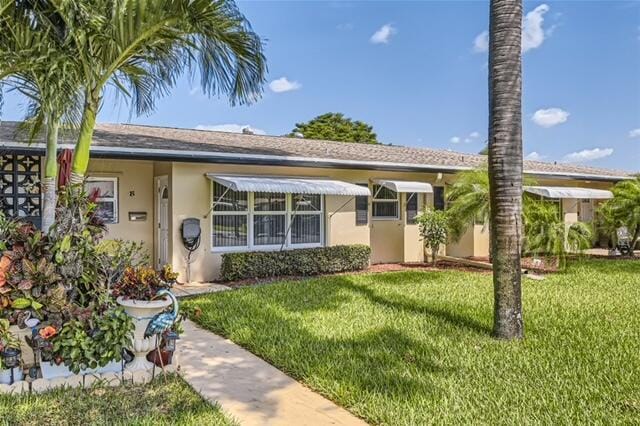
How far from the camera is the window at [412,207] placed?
19.4 metres

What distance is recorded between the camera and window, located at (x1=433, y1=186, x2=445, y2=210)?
20.3 meters

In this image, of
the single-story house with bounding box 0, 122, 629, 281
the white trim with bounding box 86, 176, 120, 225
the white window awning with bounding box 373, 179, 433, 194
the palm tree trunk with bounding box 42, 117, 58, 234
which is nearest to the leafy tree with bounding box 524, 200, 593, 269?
the single-story house with bounding box 0, 122, 629, 281

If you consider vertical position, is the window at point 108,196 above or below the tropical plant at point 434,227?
above

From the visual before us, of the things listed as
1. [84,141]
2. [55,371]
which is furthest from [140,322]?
[84,141]

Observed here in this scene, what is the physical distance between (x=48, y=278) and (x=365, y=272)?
38.6 feet

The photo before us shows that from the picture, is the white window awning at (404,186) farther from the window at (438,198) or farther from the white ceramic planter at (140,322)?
the white ceramic planter at (140,322)

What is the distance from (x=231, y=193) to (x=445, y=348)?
31.9ft

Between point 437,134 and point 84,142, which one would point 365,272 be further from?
point 437,134

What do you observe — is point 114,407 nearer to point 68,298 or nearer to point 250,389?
point 250,389

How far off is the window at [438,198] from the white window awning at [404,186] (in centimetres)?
207

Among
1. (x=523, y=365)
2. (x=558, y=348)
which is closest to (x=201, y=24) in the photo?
(x=523, y=365)

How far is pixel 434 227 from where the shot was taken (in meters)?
17.7

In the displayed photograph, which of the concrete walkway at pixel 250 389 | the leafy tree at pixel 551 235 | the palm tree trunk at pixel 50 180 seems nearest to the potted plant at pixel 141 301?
the concrete walkway at pixel 250 389

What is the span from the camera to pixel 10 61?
802cm
